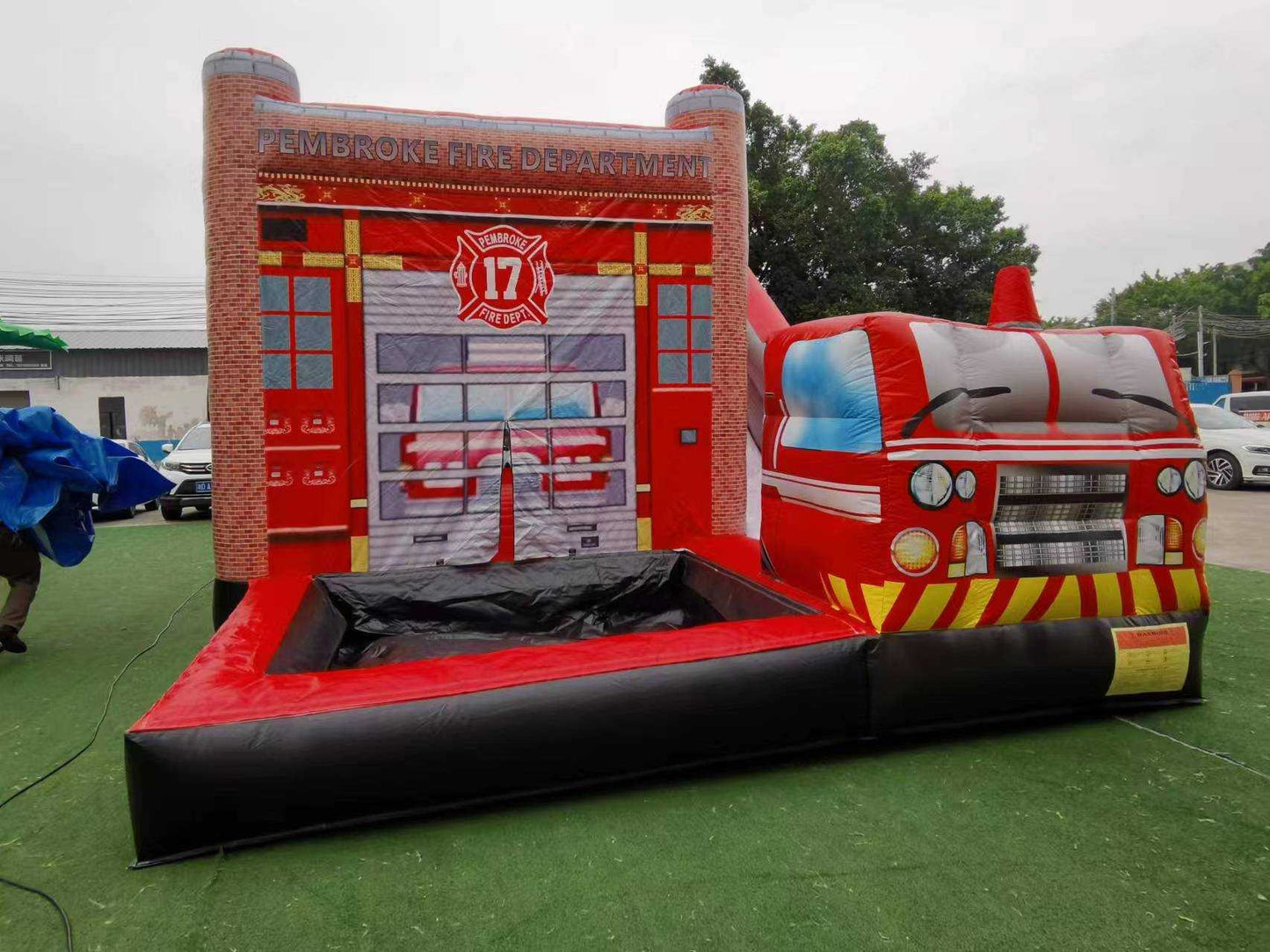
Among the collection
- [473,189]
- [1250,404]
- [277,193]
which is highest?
[473,189]

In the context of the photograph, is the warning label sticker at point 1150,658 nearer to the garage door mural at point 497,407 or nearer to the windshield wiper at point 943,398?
the windshield wiper at point 943,398

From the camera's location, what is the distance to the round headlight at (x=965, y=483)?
3.44 metres

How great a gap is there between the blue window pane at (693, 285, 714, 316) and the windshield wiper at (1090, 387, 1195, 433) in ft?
9.17

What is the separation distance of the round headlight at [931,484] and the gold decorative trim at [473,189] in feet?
10.1

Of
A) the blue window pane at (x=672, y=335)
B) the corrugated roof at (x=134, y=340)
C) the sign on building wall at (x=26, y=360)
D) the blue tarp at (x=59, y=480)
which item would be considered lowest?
the blue tarp at (x=59, y=480)

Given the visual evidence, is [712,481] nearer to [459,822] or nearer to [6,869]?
[459,822]

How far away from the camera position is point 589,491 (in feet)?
18.3

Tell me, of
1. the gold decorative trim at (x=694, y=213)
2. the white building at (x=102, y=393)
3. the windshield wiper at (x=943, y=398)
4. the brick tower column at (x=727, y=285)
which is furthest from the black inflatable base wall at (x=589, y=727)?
the white building at (x=102, y=393)

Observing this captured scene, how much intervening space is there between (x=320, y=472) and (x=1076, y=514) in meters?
4.35

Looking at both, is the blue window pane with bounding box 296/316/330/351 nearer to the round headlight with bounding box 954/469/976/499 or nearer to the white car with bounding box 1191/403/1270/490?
the round headlight with bounding box 954/469/976/499

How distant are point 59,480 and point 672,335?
399 centimetres

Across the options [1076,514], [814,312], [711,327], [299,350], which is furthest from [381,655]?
[814,312]

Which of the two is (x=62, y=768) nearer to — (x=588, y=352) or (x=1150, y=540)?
(x=588, y=352)

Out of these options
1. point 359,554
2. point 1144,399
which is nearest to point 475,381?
point 359,554
